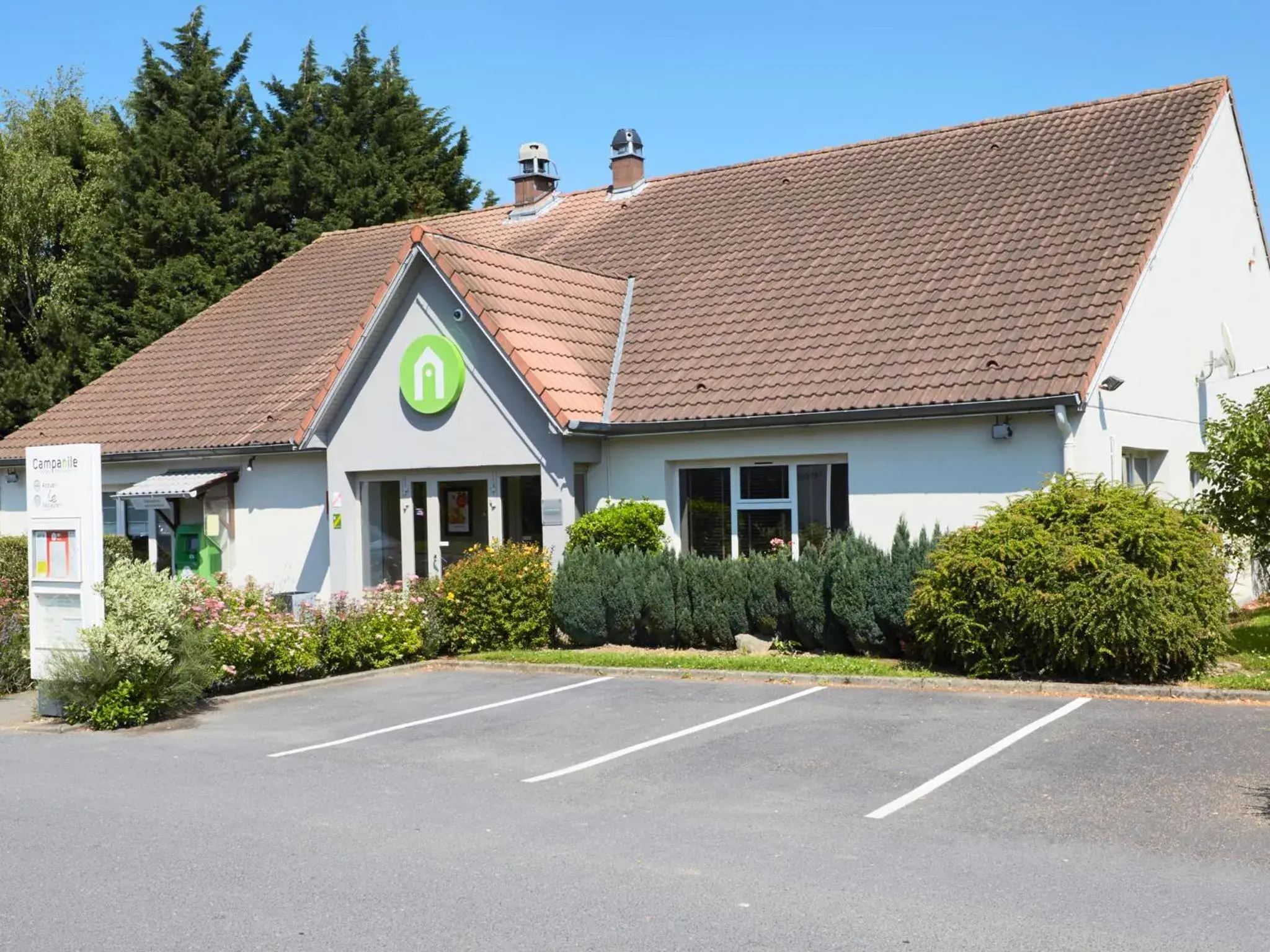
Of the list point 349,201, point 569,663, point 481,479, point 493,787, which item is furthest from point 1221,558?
point 349,201

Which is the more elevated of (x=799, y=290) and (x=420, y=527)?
(x=799, y=290)

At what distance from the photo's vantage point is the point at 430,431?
19344 mm

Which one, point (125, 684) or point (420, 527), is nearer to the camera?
point (125, 684)

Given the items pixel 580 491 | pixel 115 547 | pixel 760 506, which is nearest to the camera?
pixel 760 506

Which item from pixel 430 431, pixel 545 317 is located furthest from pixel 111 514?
pixel 545 317

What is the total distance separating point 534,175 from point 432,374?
10164 mm

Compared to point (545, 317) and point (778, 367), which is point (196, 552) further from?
point (778, 367)

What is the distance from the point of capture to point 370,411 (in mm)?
19906

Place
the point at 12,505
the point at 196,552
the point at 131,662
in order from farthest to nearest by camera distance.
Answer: the point at 12,505 < the point at 196,552 < the point at 131,662

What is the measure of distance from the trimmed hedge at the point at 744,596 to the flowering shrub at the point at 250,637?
10.7ft

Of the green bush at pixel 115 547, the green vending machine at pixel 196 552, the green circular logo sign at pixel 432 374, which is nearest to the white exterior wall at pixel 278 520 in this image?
the green vending machine at pixel 196 552

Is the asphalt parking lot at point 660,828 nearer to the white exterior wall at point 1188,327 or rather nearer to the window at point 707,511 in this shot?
the window at point 707,511

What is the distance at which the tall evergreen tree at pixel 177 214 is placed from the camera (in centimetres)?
3653

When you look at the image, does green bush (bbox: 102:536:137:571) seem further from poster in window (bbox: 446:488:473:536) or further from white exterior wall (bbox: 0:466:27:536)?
white exterior wall (bbox: 0:466:27:536)
